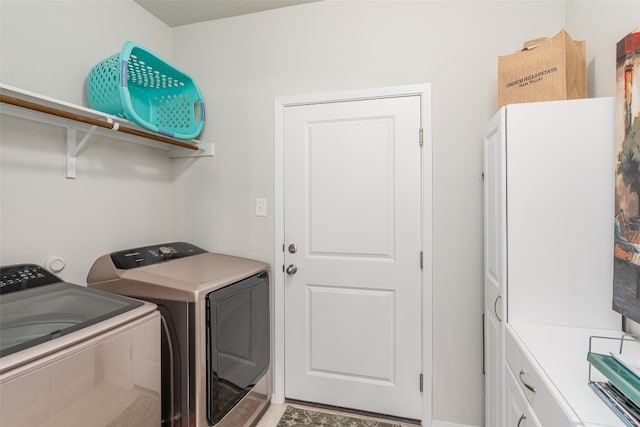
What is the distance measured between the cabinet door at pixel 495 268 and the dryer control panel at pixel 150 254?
178 cm

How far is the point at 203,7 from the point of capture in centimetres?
209

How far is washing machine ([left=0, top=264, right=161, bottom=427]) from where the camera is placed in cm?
83

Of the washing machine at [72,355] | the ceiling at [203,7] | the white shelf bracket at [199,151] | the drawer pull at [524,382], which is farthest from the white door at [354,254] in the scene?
the washing machine at [72,355]

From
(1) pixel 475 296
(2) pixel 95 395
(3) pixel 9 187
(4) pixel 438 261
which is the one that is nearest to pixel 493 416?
(1) pixel 475 296

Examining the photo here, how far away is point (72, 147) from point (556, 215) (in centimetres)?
229

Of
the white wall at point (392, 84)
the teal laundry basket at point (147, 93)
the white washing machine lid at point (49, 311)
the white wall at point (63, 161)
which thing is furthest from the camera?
the white wall at point (392, 84)

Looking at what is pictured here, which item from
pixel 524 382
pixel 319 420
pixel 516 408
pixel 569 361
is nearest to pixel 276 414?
pixel 319 420

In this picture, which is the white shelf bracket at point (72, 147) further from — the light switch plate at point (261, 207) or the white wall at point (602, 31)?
the white wall at point (602, 31)

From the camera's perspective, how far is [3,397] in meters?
0.77

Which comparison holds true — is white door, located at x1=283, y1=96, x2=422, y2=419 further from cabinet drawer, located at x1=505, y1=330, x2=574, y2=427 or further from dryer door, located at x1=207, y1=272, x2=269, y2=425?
cabinet drawer, located at x1=505, y1=330, x2=574, y2=427

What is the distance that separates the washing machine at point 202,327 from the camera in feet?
4.66

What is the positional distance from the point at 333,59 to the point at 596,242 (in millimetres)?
1682

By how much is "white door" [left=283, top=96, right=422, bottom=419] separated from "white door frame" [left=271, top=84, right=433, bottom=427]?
1.4 inches

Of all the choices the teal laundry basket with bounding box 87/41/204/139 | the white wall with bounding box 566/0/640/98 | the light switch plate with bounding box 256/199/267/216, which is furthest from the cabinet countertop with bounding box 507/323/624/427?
the teal laundry basket with bounding box 87/41/204/139
